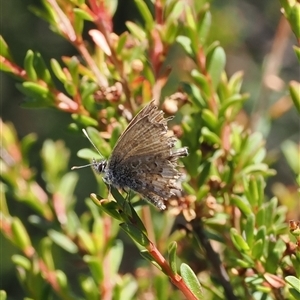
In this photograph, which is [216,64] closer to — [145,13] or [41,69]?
[145,13]

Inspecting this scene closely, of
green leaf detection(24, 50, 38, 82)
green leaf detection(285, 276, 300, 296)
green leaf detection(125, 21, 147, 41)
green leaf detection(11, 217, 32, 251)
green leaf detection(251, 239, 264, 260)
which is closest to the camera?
green leaf detection(285, 276, 300, 296)

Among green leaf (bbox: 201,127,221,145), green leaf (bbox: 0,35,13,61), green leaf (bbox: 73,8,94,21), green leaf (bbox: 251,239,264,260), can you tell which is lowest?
green leaf (bbox: 251,239,264,260)

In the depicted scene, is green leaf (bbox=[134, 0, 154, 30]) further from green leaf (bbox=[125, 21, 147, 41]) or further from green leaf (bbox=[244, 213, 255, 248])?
green leaf (bbox=[244, 213, 255, 248])

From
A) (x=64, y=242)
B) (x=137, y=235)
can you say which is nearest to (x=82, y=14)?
(x=137, y=235)

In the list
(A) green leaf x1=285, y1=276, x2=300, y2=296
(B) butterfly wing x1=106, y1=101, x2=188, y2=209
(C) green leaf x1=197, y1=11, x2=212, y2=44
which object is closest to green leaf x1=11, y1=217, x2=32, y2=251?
(B) butterfly wing x1=106, y1=101, x2=188, y2=209

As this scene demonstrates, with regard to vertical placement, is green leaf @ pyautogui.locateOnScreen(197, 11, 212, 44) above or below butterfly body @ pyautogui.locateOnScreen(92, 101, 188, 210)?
above

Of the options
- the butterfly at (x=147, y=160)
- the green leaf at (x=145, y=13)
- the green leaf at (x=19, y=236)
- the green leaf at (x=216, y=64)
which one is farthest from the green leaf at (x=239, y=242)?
the green leaf at (x=19, y=236)

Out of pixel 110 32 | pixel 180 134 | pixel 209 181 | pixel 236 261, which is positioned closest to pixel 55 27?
pixel 110 32
